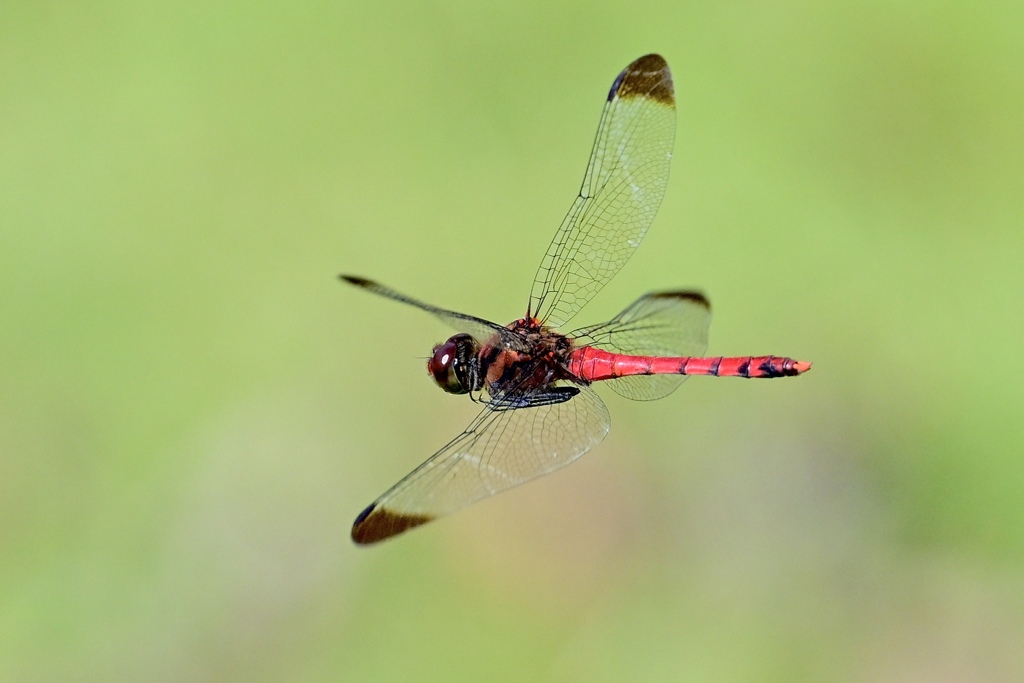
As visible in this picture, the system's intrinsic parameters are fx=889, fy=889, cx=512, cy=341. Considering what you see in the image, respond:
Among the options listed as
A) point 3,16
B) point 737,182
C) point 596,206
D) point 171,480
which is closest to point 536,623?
point 171,480

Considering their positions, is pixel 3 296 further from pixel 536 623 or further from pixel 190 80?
pixel 536 623

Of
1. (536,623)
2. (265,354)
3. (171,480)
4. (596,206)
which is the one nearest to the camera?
(596,206)

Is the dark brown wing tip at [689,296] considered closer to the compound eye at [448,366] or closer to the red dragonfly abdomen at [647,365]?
the red dragonfly abdomen at [647,365]

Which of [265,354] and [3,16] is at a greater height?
[3,16]

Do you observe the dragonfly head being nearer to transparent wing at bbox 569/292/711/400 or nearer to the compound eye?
the compound eye

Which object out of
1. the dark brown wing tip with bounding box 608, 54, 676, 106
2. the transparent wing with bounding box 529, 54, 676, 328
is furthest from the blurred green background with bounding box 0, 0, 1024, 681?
the dark brown wing tip with bounding box 608, 54, 676, 106

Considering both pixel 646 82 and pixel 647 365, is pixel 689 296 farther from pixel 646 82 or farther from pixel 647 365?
pixel 646 82
